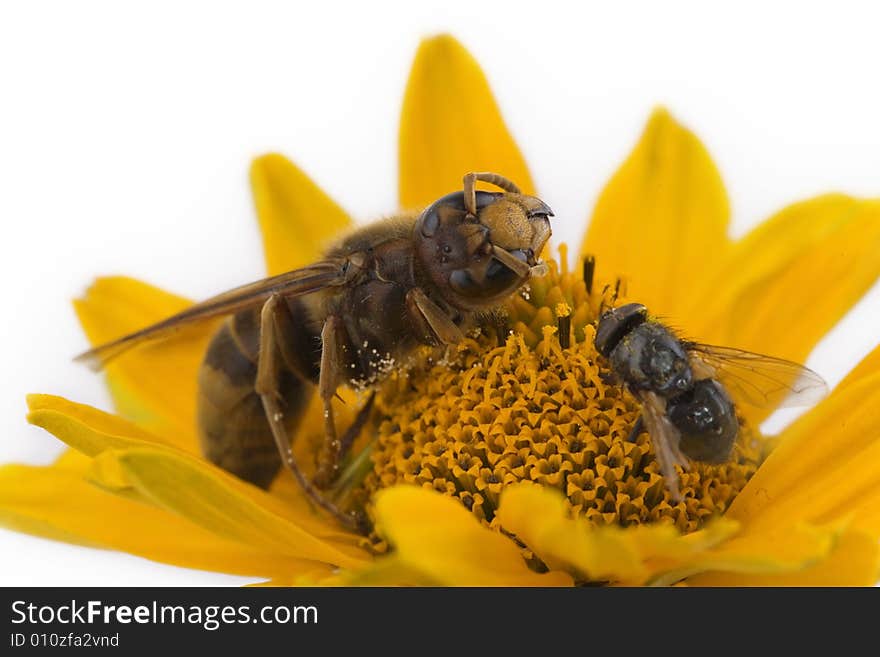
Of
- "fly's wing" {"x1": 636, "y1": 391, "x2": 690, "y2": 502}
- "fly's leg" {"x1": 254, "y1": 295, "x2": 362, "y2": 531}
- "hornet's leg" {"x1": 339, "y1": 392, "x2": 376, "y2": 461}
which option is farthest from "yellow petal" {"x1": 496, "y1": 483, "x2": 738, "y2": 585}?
"hornet's leg" {"x1": 339, "y1": 392, "x2": 376, "y2": 461}

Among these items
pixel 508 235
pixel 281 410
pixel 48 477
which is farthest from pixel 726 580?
pixel 48 477

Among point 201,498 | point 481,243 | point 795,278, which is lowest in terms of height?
point 201,498

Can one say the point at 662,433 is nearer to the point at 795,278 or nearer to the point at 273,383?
the point at 273,383

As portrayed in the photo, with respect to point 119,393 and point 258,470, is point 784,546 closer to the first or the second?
point 258,470

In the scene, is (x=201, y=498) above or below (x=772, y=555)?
above

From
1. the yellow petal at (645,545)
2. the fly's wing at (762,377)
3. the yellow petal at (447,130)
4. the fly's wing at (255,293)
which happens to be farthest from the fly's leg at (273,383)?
the fly's wing at (762,377)

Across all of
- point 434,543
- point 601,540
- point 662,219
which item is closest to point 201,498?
point 434,543

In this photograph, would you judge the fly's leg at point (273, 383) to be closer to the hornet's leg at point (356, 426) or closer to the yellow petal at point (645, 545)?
the hornet's leg at point (356, 426)

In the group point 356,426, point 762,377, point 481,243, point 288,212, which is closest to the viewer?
point 481,243
